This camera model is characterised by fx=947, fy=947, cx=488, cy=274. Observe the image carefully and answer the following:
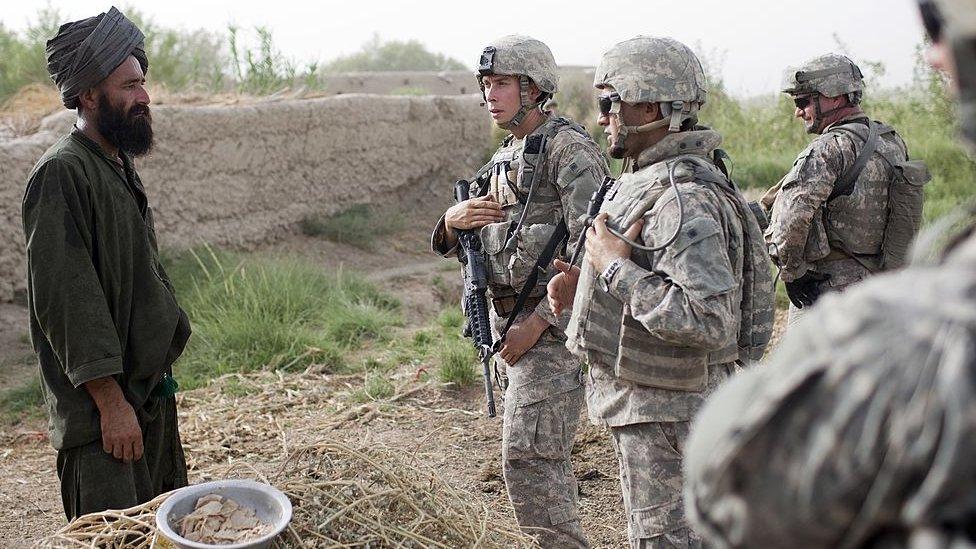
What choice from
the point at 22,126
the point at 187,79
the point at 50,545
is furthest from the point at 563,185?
the point at 187,79

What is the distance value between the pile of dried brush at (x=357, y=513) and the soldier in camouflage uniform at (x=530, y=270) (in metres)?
0.59

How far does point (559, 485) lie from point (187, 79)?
9.14m

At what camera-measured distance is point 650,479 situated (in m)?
2.67

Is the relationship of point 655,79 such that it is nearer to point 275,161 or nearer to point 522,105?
point 522,105

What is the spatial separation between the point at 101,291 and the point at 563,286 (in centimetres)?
143

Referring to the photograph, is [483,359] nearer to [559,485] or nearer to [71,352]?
[559,485]

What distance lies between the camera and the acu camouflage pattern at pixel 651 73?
2.71 m

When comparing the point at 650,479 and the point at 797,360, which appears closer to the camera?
the point at 797,360

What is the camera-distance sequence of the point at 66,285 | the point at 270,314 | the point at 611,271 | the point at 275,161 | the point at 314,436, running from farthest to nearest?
the point at 275,161 < the point at 270,314 < the point at 314,436 < the point at 66,285 < the point at 611,271

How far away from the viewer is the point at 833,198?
4.58 m

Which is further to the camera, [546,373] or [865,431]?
[546,373]

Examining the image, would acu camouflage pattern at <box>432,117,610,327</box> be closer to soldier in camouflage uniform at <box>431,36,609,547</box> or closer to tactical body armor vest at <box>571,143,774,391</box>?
soldier in camouflage uniform at <box>431,36,609,547</box>

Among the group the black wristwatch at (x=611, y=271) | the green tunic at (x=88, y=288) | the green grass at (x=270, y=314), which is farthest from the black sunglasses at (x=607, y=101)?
the green grass at (x=270, y=314)

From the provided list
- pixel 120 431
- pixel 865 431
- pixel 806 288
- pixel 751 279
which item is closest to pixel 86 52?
A: pixel 120 431
